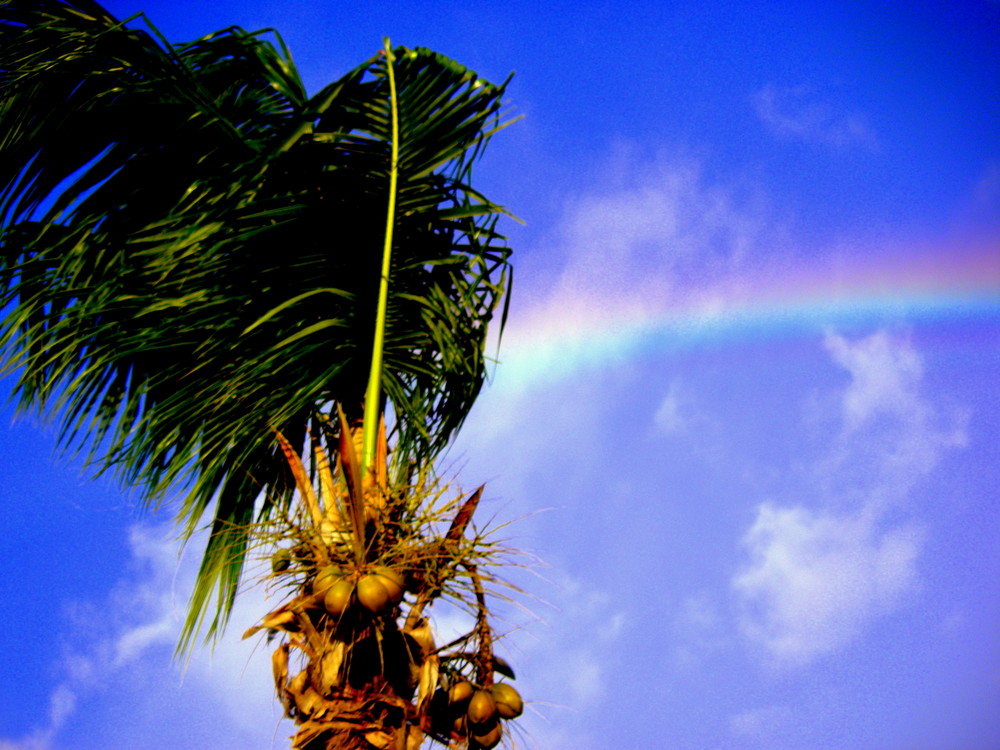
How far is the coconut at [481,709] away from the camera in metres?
3.16

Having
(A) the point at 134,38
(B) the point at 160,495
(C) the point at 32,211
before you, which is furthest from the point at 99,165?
(B) the point at 160,495

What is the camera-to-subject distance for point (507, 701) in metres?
3.24

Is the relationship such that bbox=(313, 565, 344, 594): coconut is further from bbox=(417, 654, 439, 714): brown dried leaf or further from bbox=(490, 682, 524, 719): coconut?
bbox=(490, 682, 524, 719): coconut

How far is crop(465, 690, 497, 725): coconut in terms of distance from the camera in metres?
3.16

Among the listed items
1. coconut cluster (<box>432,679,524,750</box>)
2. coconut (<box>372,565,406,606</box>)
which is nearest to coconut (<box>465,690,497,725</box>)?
coconut cluster (<box>432,679,524,750</box>)

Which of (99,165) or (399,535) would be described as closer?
(399,535)

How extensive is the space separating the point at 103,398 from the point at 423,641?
219 centimetres

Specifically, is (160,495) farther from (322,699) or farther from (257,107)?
(257,107)

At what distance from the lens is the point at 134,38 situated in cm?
400

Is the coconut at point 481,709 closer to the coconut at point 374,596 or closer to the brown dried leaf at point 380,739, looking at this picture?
the brown dried leaf at point 380,739

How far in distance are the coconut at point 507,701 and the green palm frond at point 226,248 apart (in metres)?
1.14

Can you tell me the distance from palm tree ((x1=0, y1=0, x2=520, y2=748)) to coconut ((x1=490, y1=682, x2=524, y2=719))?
0.70 meters

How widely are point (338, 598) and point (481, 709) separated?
27.4 inches

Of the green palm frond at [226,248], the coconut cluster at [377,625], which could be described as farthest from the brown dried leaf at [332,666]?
the green palm frond at [226,248]
